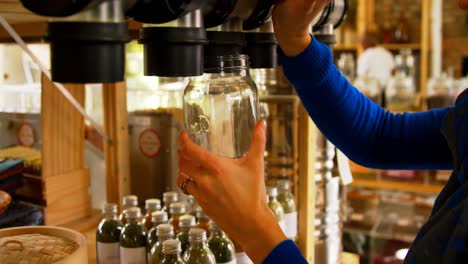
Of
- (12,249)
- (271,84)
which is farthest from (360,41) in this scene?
(12,249)

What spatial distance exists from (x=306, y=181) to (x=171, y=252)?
0.51m

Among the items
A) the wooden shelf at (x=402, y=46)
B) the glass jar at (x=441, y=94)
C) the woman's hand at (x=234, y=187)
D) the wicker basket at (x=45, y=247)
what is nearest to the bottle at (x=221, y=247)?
the wicker basket at (x=45, y=247)

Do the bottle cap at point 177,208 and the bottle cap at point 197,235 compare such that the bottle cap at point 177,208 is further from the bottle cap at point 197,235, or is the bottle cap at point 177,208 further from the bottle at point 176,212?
the bottle cap at point 197,235

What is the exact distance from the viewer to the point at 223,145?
0.83 metres

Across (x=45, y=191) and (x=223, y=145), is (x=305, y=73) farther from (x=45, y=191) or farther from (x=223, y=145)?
(x=45, y=191)

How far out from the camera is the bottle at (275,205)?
4.09 feet

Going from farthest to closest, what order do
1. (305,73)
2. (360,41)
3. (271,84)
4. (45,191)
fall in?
(360,41) → (271,84) → (45,191) → (305,73)

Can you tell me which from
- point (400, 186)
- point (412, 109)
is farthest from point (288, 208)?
point (412, 109)

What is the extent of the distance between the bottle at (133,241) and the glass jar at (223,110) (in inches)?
12.6

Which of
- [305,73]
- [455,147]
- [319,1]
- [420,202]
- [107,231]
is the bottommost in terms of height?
[420,202]

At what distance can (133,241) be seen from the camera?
108cm

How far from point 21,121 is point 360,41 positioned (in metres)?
4.49

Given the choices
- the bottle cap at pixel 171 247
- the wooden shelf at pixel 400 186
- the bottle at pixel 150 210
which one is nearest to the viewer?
the bottle cap at pixel 171 247

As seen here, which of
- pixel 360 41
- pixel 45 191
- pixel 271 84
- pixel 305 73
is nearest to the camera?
pixel 305 73
